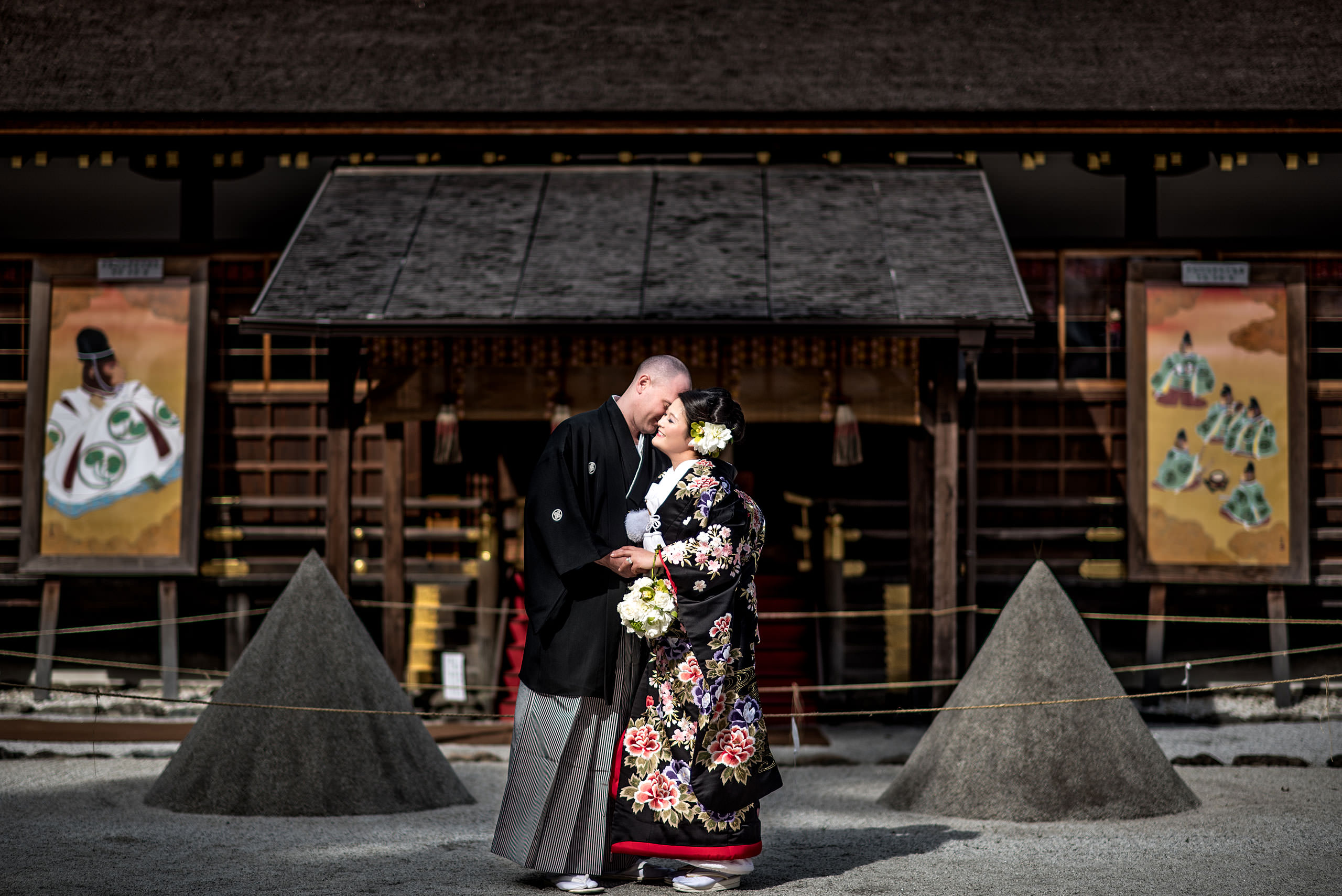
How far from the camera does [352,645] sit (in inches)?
256

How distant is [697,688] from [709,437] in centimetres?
86

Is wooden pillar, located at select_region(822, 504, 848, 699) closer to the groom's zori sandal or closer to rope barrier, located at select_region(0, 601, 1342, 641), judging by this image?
rope barrier, located at select_region(0, 601, 1342, 641)

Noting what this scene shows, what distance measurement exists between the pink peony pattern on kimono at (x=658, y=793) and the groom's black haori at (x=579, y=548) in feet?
1.08

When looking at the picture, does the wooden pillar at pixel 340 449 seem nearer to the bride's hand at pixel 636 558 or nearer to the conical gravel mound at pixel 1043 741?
the conical gravel mound at pixel 1043 741

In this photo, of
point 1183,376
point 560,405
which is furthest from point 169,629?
point 1183,376

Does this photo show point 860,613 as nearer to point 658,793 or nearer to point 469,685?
point 469,685

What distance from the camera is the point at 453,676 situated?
1007cm

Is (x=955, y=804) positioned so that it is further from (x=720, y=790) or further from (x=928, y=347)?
(x=928, y=347)

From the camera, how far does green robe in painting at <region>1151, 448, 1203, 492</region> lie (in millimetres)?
9930

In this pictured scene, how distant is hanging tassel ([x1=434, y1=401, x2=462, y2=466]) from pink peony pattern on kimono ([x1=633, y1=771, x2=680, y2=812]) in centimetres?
498

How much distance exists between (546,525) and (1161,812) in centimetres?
320

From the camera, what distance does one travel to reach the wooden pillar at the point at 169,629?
10328mm

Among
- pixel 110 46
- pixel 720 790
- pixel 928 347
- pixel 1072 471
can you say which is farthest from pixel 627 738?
pixel 110 46

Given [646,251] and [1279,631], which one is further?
[1279,631]
